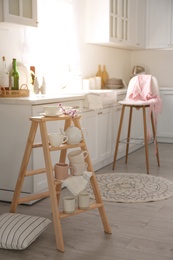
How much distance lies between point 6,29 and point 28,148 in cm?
153

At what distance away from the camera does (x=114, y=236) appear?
2740 millimetres

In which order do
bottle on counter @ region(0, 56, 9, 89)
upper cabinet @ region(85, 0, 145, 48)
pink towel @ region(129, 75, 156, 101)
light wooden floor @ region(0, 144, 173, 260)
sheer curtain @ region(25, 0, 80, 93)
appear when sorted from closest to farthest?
light wooden floor @ region(0, 144, 173, 260)
bottle on counter @ region(0, 56, 9, 89)
sheer curtain @ region(25, 0, 80, 93)
pink towel @ region(129, 75, 156, 101)
upper cabinet @ region(85, 0, 145, 48)

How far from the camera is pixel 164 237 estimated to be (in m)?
2.73

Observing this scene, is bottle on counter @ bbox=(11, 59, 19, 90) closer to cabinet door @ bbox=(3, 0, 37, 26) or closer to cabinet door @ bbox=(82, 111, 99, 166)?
cabinet door @ bbox=(3, 0, 37, 26)

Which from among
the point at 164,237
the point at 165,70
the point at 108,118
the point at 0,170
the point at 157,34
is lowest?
the point at 164,237

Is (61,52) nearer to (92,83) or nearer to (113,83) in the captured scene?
(92,83)

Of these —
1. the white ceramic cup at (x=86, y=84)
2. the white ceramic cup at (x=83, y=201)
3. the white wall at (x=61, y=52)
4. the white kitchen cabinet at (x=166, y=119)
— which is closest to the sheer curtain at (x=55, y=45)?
the white wall at (x=61, y=52)

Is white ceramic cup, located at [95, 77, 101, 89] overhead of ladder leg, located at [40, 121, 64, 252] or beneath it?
overhead

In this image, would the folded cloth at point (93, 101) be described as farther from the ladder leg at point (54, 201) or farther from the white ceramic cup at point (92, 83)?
the ladder leg at point (54, 201)

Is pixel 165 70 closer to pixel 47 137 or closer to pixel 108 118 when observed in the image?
pixel 108 118

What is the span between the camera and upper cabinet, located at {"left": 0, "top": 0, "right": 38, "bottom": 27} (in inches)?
132

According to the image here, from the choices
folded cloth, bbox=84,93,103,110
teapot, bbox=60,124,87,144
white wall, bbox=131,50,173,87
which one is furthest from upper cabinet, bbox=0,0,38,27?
white wall, bbox=131,50,173,87

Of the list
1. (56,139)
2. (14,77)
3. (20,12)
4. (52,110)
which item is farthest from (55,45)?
(56,139)

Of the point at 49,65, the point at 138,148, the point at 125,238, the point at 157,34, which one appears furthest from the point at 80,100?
the point at 157,34
